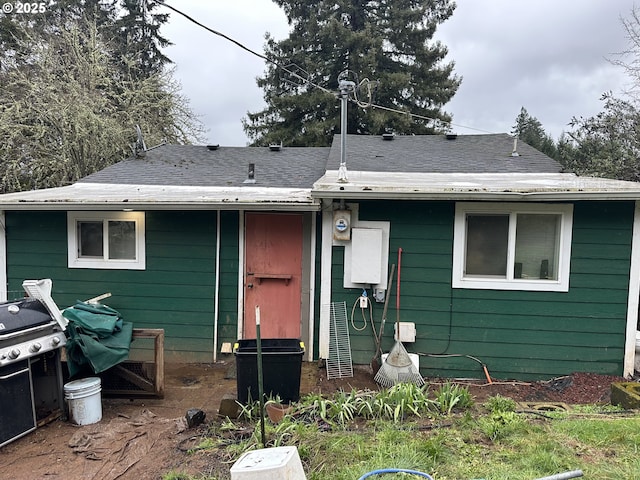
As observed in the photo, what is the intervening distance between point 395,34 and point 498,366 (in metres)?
16.7

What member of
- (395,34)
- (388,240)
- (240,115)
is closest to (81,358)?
(388,240)

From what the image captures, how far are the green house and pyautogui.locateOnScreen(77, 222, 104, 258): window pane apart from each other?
0.7 inches

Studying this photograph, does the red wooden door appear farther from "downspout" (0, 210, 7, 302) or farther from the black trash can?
"downspout" (0, 210, 7, 302)

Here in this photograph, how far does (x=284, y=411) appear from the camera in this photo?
3352 mm

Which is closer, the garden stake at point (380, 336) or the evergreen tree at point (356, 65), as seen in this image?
the garden stake at point (380, 336)

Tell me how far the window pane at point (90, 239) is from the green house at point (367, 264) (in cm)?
2

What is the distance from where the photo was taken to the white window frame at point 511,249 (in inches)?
180

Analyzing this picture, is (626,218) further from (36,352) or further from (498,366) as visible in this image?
(36,352)

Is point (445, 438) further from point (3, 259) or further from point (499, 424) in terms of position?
point (3, 259)

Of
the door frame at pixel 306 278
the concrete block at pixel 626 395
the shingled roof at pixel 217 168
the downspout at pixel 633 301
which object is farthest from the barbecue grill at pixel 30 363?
the downspout at pixel 633 301

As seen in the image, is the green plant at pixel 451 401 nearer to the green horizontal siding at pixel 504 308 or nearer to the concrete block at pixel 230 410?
the green horizontal siding at pixel 504 308

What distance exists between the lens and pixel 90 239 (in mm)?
5535

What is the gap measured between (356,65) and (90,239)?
1420 cm

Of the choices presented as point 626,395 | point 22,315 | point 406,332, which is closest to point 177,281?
point 22,315
